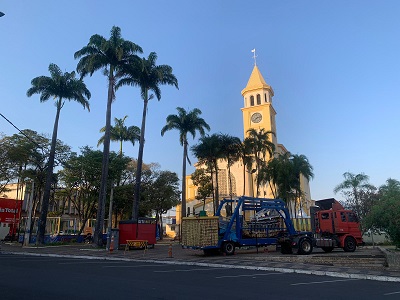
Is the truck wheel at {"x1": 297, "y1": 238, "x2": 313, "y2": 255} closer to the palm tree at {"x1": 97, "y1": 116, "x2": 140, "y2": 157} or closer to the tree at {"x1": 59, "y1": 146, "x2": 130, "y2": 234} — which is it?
the tree at {"x1": 59, "y1": 146, "x2": 130, "y2": 234}

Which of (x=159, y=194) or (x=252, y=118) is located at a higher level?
(x=252, y=118)

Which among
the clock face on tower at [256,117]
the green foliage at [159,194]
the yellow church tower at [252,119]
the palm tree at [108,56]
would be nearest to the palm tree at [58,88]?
the palm tree at [108,56]

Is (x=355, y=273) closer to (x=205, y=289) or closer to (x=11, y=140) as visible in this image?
(x=205, y=289)

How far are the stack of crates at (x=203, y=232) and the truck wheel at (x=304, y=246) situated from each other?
524 centimetres

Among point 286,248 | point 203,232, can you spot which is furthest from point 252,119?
point 203,232

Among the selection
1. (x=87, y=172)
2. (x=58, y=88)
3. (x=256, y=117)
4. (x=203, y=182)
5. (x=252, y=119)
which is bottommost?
(x=87, y=172)

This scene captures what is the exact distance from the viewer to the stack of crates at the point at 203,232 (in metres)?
20.2

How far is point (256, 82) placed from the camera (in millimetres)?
71438

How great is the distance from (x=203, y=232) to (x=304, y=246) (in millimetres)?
6436

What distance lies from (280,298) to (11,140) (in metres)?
36.6

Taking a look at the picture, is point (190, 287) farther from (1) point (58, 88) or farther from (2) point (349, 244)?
(1) point (58, 88)

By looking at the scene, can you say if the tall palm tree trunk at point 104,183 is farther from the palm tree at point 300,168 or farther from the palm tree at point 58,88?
the palm tree at point 300,168

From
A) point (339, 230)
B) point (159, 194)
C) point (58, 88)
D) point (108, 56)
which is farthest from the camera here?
point (159, 194)

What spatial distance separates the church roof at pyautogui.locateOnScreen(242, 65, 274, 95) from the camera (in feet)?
229
